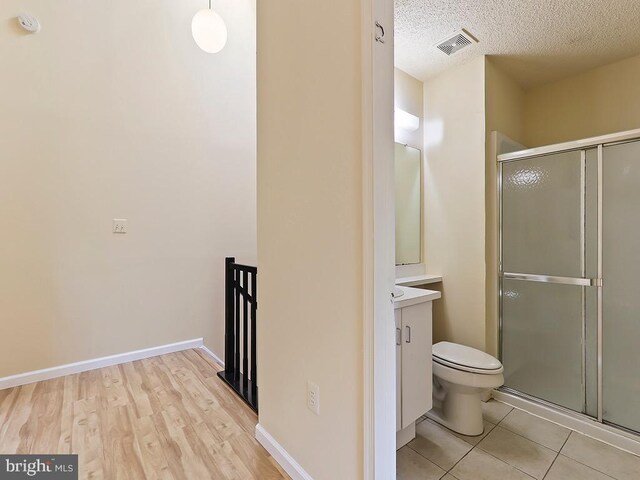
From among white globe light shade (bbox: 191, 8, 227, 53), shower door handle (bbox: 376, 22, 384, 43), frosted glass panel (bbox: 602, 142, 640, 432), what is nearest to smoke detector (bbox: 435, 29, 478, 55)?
frosted glass panel (bbox: 602, 142, 640, 432)

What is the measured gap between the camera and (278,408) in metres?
1.45

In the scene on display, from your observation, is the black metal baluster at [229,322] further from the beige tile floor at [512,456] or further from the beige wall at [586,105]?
the beige wall at [586,105]

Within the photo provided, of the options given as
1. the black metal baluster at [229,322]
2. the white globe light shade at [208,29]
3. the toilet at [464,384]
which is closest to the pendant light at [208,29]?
the white globe light shade at [208,29]

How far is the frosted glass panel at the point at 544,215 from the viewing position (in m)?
1.98

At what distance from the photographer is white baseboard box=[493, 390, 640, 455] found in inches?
65.1

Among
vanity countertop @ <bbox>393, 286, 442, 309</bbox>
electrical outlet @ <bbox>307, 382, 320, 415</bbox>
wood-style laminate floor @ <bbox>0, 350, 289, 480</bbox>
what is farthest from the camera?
vanity countertop @ <bbox>393, 286, 442, 309</bbox>

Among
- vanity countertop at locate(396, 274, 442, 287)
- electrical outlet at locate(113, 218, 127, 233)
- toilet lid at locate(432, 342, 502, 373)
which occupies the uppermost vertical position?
electrical outlet at locate(113, 218, 127, 233)

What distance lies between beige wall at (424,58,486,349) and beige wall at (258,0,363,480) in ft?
5.24

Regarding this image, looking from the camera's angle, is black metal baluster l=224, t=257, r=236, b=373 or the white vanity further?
black metal baluster l=224, t=257, r=236, b=373

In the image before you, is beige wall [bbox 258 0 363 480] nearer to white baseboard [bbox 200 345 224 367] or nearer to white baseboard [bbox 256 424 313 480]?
white baseboard [bbox 256 424 313 480]

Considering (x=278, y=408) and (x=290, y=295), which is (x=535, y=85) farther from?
Result: (x=278, y=408)

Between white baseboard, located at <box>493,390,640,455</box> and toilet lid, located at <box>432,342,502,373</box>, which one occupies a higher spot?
toilet lid, located at <box>432,342,502,373</box>

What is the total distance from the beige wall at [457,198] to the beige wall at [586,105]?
39.8 inches

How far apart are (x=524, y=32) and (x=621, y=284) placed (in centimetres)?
175
